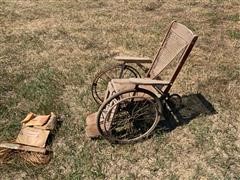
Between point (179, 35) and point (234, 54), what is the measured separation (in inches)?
127

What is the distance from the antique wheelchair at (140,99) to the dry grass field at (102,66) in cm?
27

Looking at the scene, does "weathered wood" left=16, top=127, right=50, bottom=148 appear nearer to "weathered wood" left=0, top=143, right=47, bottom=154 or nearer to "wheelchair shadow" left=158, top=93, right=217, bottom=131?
"weathered wood" left=0, top=143, right=47, bottom=154

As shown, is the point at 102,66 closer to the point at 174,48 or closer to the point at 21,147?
the point at 174,48

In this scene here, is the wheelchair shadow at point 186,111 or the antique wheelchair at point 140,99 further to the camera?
the wheelchair shadow at point 186,111

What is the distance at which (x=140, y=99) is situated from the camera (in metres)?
5.57

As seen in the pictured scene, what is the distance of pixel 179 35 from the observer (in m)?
5.99

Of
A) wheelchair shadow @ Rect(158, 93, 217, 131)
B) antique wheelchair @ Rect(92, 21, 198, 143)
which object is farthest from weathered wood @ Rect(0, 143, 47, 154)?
wheelchair shadow @ Rect(158, 93, 217, 131)

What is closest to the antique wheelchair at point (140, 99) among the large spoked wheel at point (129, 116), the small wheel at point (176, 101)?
the large spoked wheel at point (129, 116)

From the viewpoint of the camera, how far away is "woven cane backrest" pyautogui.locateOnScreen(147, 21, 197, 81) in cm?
564

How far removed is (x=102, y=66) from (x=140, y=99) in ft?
9.43

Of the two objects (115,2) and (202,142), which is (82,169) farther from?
(115,2)

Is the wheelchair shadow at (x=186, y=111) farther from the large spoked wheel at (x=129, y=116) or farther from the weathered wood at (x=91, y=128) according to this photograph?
the weathered wood at (x=91, y=128)

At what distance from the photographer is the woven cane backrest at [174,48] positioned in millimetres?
5645

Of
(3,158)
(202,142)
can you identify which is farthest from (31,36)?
(202,142)
